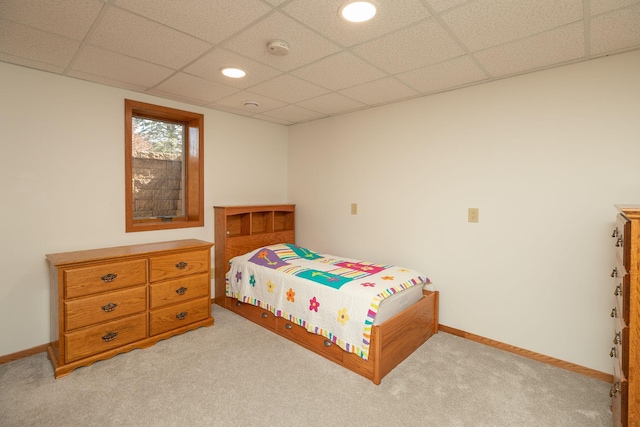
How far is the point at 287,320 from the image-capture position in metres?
2.78

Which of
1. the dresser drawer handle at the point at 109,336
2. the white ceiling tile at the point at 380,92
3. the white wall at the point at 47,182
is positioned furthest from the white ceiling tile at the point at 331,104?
the dresser drawer handle at the point at 109,336

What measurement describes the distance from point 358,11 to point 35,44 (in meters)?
2.10

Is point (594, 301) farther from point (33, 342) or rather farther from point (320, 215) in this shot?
point (33, 342)

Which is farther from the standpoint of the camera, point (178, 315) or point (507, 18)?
point (178, 315)

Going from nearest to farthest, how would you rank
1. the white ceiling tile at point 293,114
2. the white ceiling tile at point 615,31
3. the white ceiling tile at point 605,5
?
the white ceiling tile at point 605,5
the white ceiling tile at point 615,31
the white ceiling tile at point 293,114

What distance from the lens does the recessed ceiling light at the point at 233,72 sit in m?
2.40

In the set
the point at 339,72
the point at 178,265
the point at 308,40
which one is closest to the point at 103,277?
the point at 178,265

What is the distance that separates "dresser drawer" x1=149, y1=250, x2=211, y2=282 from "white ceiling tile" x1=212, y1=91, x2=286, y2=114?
5.12ft

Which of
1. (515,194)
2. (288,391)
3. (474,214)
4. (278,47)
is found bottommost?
(288,391)

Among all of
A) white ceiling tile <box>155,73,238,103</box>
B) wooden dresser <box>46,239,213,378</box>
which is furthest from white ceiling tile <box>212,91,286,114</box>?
wooden dresser <box>46,239,213,378</box>

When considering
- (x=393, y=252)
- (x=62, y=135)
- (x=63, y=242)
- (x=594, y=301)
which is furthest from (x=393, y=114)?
(x=63, y=242)

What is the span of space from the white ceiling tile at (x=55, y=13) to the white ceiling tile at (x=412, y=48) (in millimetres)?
1535

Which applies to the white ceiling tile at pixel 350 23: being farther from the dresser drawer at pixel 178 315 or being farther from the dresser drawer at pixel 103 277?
the dresser drawer at pixel 178 315

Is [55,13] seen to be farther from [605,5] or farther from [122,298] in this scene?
[605,5]
